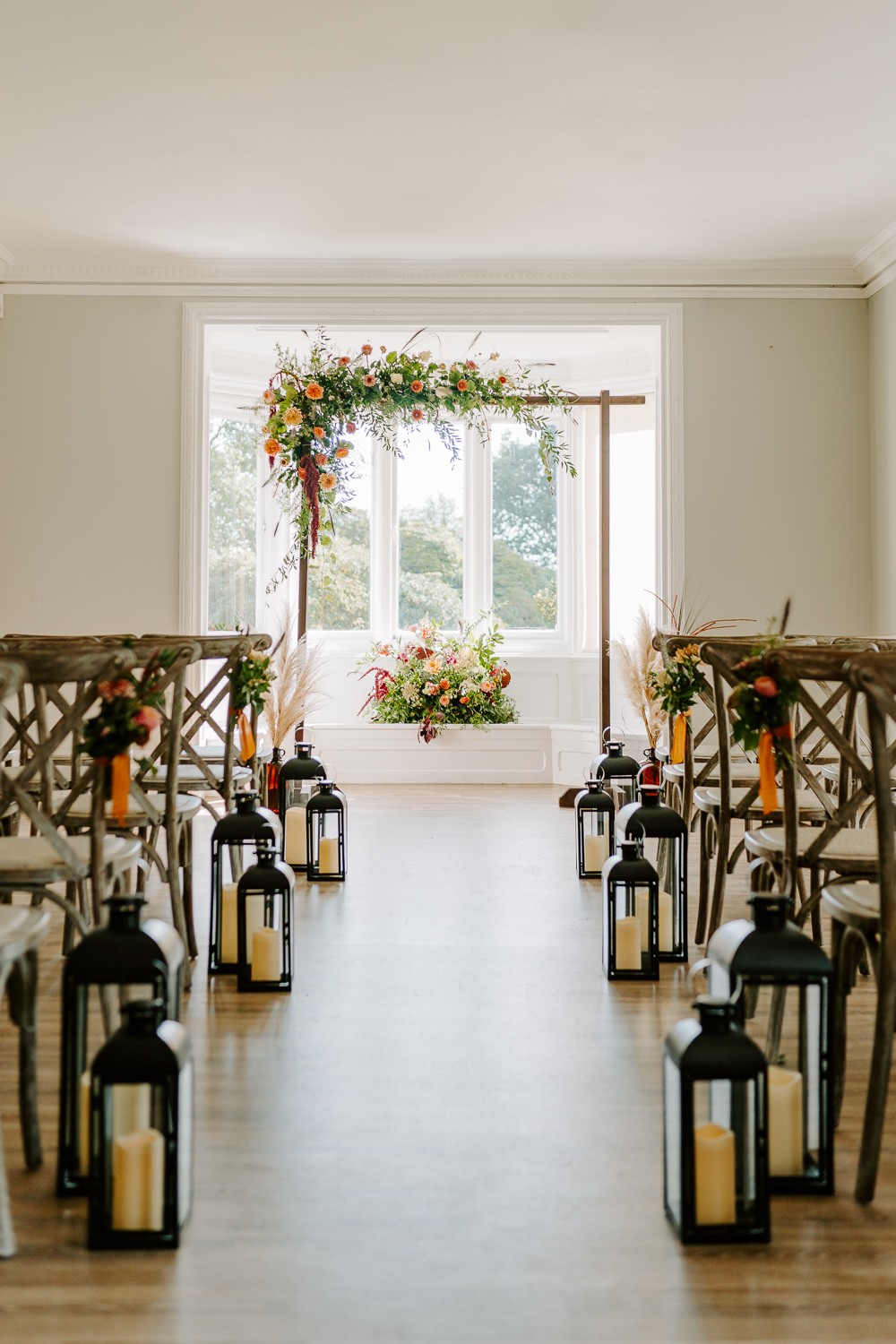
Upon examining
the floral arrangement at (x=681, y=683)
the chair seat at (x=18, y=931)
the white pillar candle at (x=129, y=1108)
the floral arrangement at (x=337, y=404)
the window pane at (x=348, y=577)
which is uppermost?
the floral arrangement at (x=337, y=404)

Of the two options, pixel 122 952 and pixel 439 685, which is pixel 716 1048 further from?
pixel 439 685


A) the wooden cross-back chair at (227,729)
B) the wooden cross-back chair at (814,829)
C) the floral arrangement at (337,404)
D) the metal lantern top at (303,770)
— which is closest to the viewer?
the wooden cross-back chair at (814,829)

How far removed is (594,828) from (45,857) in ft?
9.34

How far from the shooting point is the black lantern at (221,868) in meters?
3.38

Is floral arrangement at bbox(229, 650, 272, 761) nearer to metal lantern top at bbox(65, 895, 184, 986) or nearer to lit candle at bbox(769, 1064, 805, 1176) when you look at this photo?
metal lantern top at bbox(65, 895, 184, 986)

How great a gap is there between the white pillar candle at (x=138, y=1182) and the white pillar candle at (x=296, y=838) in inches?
122

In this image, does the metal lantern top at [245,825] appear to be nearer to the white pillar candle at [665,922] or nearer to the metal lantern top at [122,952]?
the white pillar candle at [665,922]

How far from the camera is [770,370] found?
725cm

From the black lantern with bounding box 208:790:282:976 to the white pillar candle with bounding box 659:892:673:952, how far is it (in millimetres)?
1194

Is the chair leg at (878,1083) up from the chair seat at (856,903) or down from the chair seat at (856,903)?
down

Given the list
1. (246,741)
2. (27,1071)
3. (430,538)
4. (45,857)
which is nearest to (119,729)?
(45,857)

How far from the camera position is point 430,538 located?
9797mm

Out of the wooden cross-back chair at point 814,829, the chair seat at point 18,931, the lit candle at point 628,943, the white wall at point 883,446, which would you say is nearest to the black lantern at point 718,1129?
the wooden cross-back chair at point 814,829

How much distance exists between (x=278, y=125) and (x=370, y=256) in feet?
6.47
